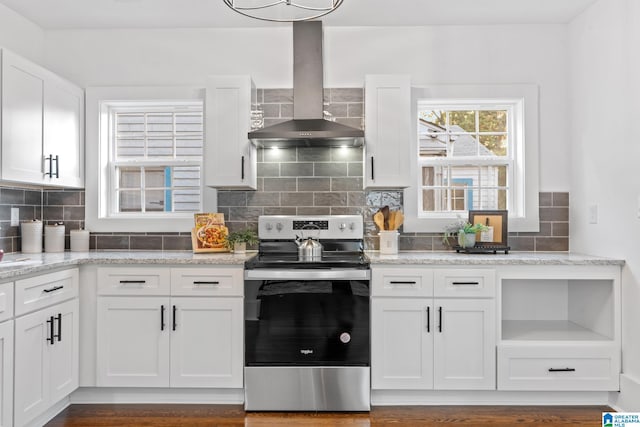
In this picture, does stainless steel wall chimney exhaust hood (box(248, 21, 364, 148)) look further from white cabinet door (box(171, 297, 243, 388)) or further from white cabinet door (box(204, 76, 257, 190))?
white cabinet door (box(171, 297, 243, 388))

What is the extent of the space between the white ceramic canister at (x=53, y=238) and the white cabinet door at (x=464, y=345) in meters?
2.73

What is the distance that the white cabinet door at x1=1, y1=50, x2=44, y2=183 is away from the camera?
259cm

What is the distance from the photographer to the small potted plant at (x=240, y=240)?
3184 mm

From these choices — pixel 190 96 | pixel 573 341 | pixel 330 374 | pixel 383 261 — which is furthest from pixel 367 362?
pixel 190 96

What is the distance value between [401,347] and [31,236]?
2672 mm

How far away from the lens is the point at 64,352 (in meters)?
2.66

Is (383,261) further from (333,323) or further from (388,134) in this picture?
(388,134)

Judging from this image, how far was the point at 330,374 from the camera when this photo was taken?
273 centimetres

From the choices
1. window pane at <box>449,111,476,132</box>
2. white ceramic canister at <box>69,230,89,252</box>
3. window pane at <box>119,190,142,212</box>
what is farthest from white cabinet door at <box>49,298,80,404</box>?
window pane at <box>449,111,476,132</box>

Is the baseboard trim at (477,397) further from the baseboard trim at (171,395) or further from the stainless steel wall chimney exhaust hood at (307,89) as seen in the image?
the stainless steel wall chimney exhaust hood at (307,89)

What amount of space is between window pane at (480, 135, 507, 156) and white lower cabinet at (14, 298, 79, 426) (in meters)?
3.11

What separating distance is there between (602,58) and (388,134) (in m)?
1.45

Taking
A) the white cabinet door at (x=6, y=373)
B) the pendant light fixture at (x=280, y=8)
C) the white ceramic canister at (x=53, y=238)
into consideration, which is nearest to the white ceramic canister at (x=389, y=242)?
the pendant light fixture at (x=280, y=8)

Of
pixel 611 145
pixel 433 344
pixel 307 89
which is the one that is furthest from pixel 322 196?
pixel 611 145
